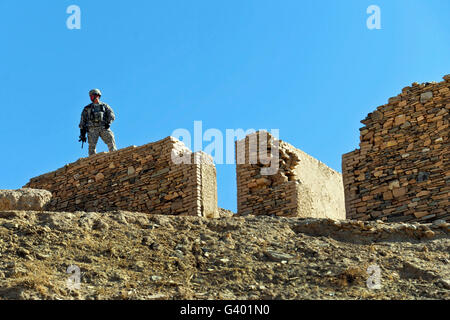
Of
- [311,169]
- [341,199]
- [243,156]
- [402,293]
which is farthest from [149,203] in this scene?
[402,293]

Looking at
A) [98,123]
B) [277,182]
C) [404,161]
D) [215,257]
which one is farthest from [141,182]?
[215,257]

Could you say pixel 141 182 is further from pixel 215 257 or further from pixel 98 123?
pixel 215 257

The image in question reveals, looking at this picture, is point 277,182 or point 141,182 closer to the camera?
point 277,182

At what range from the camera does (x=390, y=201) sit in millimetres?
15492

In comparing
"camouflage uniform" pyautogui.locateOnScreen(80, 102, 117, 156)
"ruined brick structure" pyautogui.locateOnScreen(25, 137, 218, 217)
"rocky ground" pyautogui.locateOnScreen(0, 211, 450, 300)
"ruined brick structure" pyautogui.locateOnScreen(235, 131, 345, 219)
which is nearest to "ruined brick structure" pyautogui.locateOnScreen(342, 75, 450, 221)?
"ruined brick structure" pyautogui.locateOnScreen(235, 131, 345, 219)

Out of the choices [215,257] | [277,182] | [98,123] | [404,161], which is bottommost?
[215,257]

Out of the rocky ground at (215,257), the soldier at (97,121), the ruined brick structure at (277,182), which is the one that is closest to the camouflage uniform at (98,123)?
the soldier at (97,121)

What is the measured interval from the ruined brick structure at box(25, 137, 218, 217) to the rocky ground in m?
2.82

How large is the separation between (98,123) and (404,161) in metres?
7.45

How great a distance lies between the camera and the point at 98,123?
18.2 metres

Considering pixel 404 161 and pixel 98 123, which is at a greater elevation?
pixel 98 123

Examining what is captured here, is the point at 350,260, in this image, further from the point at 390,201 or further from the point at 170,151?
the point at 170,151

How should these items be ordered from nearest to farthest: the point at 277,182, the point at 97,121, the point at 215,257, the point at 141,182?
the point at 215,257 → the point at 277,182 → the point at 141,182 → the point at 97,121

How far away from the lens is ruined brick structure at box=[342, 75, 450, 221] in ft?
49.3
